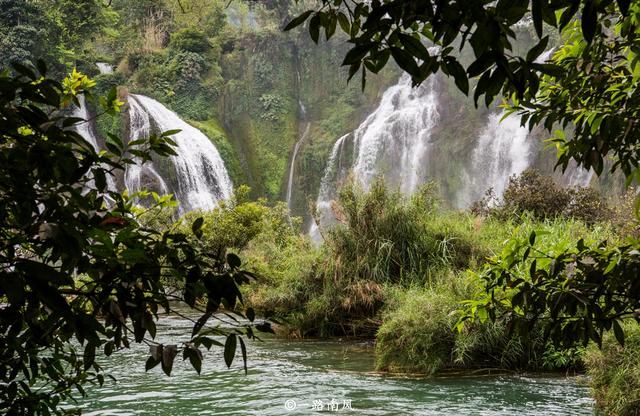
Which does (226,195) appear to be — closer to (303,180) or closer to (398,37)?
(303,180)

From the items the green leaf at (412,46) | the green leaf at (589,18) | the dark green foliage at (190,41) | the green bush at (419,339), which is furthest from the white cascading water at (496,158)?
the green leaf at (589,18)

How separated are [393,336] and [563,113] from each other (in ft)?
22.6

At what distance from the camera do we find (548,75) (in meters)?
2.03

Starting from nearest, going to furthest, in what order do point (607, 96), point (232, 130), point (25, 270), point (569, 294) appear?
1. point (25, 270)
2. point (569, 294)
3. point (607, 96)
4. point (232, 130)

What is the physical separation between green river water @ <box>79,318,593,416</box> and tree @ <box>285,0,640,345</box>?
4.47 meters

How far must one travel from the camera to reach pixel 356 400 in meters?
7.87

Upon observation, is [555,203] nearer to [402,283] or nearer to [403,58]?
[402,283]

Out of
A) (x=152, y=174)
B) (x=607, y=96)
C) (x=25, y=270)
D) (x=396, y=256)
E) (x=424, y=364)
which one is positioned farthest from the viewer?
(x=152, y=174)

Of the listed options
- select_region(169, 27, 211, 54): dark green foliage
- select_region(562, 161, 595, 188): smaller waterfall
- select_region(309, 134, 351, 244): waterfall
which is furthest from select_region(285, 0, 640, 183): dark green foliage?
select_region(169, 27, 211, 54): dark green foliage

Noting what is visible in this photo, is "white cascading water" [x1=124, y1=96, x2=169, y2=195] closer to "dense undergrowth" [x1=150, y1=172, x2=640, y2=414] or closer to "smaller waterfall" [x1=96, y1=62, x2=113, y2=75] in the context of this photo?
"smaller waterfall" [x1=96, y1=62, x2=113, y2=75]

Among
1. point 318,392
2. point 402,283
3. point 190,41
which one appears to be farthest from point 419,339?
point 190,41

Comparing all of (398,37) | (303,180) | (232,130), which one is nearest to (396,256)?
(398,37)

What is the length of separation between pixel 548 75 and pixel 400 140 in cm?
2689

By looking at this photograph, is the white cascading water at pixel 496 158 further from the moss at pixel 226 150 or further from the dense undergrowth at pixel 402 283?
the dense undergrowth at pixel 402 283
